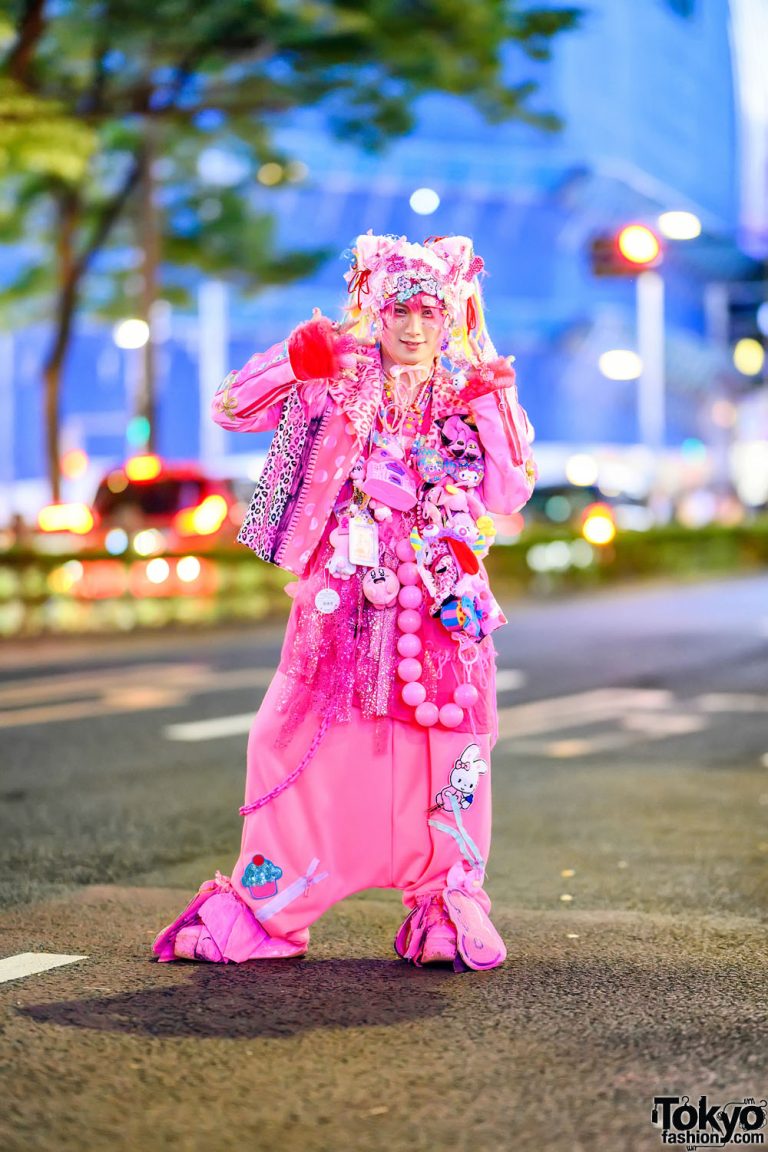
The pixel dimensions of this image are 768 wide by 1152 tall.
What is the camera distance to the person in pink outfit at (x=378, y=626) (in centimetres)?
534

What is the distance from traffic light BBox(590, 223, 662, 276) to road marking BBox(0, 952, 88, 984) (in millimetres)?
17905

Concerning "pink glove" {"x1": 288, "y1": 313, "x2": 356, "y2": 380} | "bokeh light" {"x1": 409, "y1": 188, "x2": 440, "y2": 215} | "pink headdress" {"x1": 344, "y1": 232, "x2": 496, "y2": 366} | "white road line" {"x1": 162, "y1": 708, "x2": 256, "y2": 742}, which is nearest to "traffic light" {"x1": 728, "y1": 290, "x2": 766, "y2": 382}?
"white road line" {"x1": 162, "y1": 708, "x2": 256, "y2": 742}

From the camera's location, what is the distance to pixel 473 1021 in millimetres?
4695

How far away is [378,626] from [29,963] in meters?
1.30

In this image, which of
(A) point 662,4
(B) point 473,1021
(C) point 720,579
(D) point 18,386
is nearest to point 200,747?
(B) point 473,1021

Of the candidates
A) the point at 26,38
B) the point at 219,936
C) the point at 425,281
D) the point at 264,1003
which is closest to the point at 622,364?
the point at 26,38

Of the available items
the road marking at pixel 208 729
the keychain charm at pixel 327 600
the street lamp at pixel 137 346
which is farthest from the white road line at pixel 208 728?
the street lamp at pixel 137 346

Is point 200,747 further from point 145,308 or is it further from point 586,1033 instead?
point 145,308

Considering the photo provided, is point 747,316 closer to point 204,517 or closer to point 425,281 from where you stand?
point 204,517

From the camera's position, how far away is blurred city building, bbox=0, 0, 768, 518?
209 ft

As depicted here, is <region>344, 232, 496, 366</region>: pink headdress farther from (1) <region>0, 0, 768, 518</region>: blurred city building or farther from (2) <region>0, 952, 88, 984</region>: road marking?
(1) <region>0, 0, 768, 518</region>: blurred city building

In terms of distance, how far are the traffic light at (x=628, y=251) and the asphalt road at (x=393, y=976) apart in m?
11.3

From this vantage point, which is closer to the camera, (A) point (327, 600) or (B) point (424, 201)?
(A) point (327, 600)

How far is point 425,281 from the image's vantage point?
5512 millimetres
